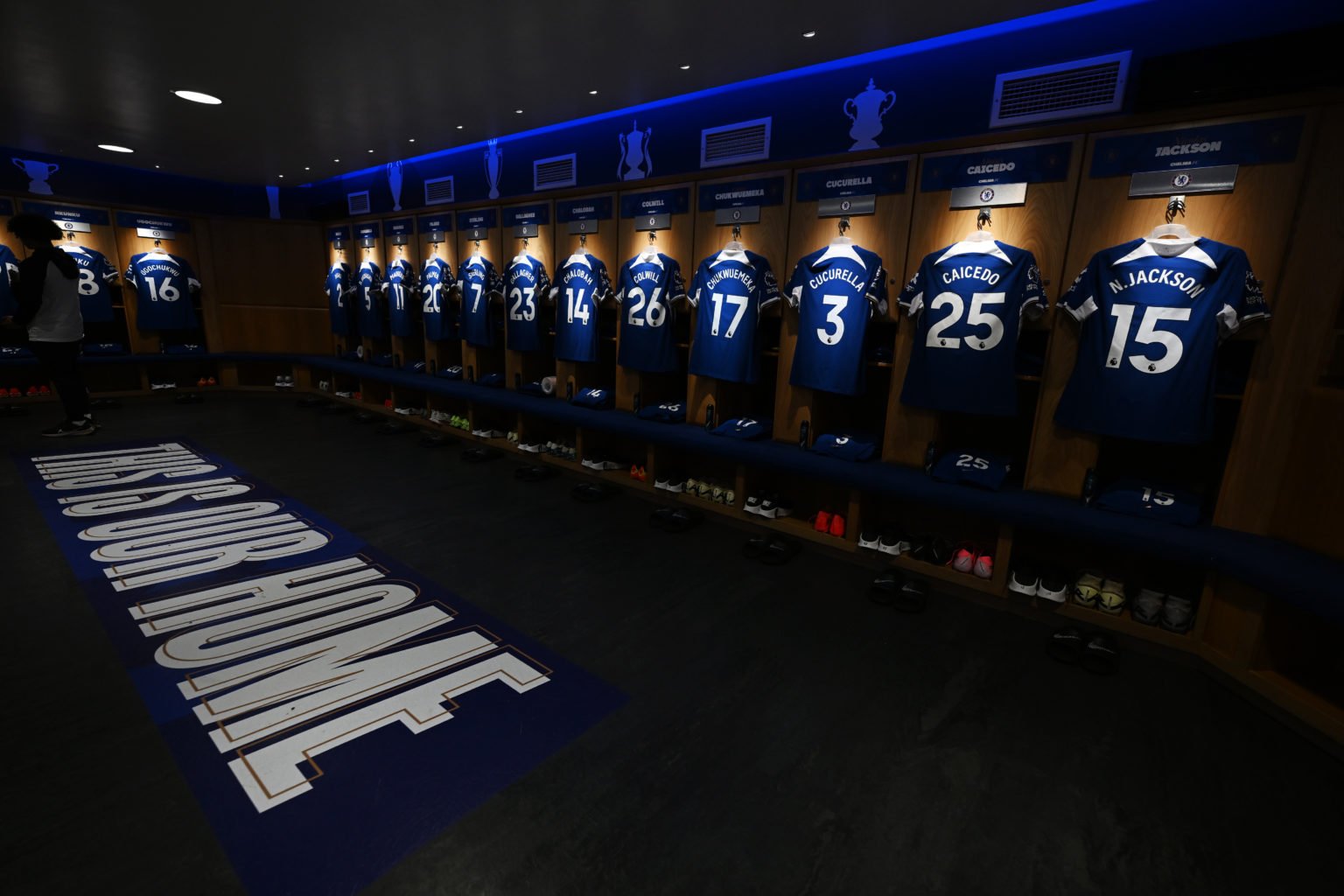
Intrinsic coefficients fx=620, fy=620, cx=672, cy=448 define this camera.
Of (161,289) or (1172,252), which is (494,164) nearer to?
(161,289)

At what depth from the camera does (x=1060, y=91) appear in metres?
3.13

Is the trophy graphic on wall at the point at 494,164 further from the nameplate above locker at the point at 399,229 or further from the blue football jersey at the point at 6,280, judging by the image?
the blue football jersey at the point at 6,280

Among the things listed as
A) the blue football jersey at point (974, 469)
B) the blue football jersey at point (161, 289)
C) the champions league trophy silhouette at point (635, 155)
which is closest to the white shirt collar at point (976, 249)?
the blue football jersey at point (974, 469)

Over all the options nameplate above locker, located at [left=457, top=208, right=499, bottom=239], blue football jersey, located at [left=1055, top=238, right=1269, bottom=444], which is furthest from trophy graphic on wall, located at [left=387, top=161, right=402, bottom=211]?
blue football jersey, located at [left=1055, top=238, right=1269, bottom=444]

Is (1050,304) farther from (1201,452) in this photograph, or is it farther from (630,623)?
(630,623)

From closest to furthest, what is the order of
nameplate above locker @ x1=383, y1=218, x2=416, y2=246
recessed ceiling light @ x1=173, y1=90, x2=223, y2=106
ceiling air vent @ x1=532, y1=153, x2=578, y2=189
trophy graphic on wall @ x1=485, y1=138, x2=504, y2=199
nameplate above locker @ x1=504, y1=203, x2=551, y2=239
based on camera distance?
recessed ceiling light @ x1=173, y1=90, x2=223, y2=106, nameplate above locker @ x1=504, y1=203, x2=551, y2=239, ceiling air vent @ x1=532, y1=153, x2=578, y2=189, trophy graphic on wall @ x1=485, y1=138, x2=504, y2=199, nameplate above locker @ x1=383, y1=218, x2=416, y2=246

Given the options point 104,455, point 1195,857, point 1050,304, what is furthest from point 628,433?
point 104,455

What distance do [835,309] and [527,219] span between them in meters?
3.19

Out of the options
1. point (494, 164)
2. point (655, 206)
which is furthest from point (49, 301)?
point (655, 206)

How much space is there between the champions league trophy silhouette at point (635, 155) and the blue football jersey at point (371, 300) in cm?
375

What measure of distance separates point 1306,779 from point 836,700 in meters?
1.50

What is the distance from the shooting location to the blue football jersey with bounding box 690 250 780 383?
3957 millimetres

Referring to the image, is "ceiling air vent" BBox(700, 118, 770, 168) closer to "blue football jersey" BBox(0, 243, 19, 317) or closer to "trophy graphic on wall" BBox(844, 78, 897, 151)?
"trophy graphic on wall" BBox(844, 78, 897, 151)

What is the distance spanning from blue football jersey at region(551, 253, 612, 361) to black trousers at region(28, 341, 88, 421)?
4.46 metres
